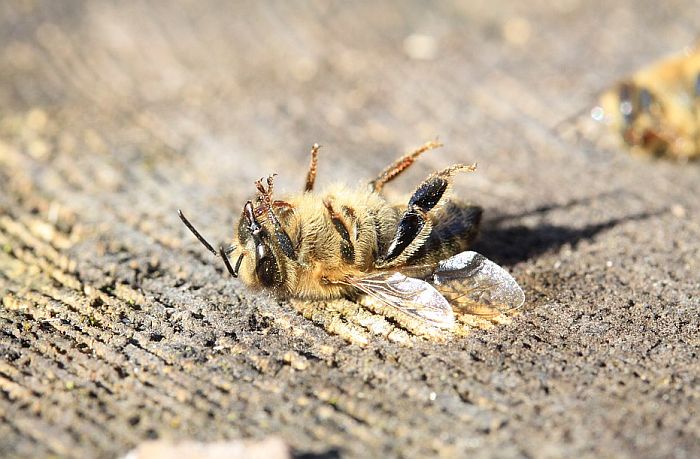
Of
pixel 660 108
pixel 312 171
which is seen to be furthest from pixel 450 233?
pixel 660 108

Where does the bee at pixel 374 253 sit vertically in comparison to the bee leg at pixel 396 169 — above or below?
below

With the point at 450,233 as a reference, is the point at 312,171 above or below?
above

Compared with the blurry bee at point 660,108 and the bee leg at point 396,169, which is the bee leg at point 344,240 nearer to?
the bee leg at point 396,169

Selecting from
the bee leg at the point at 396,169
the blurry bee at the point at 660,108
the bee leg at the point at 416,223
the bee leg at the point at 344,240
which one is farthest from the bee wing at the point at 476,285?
the blurry bee at the point at 660,108

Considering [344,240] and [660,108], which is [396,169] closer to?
[344,240]

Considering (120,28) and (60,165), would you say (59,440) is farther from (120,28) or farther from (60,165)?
(120,28)

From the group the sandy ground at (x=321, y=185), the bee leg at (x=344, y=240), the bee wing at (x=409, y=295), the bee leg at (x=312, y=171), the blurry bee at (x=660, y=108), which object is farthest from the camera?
the blurry bee at (x=660, y=108)

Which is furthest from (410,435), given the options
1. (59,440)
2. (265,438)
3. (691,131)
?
(691,131)

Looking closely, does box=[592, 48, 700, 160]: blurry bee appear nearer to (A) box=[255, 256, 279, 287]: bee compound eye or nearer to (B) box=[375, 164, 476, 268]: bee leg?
(B) box=[375, 164, 476, 268]: bee leg
